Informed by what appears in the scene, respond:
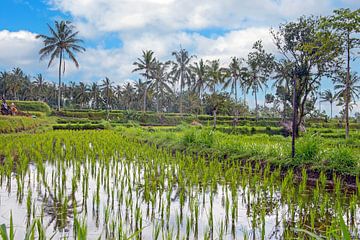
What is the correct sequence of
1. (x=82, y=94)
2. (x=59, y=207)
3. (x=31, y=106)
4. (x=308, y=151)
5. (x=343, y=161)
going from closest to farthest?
(x=59, y=207) < (x=343, y=161) < (x=308, y=151) < (x=31, y=106) < (x=82, y=94)

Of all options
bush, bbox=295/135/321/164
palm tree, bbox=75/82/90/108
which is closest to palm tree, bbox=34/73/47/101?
palm tree, bbox=75/82/90/108

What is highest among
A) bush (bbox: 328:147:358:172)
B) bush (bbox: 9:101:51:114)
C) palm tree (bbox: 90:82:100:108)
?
palm tree (bbox: 90:82:100:108)

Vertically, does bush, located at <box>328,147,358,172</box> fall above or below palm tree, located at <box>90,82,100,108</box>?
below

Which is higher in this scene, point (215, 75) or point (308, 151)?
point (215, 75)

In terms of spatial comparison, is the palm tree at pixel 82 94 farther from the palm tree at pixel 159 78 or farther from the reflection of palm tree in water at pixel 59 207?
the reflection of palm tree in water at pixel 59 207

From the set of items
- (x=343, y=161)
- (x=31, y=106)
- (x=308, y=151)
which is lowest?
(x=343, y=161)

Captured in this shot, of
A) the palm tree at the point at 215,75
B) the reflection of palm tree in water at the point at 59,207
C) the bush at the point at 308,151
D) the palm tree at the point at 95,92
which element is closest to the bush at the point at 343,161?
the bush at the point at 308,151

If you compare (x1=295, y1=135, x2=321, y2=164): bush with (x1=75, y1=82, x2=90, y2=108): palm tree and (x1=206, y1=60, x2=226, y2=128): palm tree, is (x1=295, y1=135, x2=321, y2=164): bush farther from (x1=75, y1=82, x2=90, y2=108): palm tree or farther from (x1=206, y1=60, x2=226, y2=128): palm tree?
(x1=75, y1=82, x2=90, y2=108): palm tree

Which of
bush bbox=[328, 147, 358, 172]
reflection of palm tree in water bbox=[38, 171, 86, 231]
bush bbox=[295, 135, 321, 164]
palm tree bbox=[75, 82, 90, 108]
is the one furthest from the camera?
palm tree bbox=[75, 82, 90, 108]

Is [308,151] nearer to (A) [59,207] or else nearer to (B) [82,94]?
(A) [59,207]

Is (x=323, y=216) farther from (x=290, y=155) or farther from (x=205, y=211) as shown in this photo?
(x=290, y=155)

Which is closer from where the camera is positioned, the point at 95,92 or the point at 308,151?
the point at 308,151

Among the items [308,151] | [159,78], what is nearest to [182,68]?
[159,78]

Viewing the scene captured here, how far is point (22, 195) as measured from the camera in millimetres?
5402
